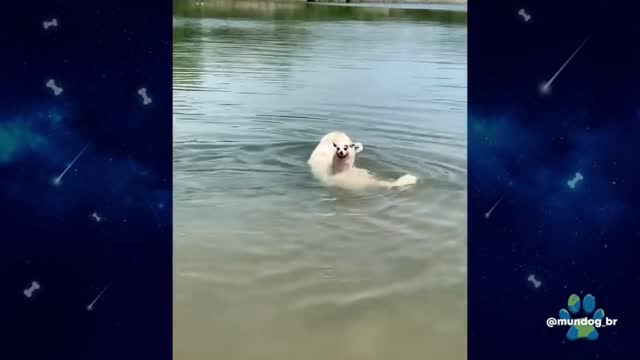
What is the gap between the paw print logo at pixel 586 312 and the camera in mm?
2820

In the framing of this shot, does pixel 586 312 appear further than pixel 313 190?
No

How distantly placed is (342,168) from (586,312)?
198 centimetres

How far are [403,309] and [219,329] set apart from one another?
730 mm

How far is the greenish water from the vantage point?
2928 mm

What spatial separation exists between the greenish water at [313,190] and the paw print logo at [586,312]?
387 mm

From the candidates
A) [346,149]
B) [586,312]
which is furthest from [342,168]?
[586,312]

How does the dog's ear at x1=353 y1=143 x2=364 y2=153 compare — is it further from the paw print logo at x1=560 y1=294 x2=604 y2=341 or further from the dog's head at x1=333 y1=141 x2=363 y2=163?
the paw print logo at x1=560 y1=294 x2=604 y2=341

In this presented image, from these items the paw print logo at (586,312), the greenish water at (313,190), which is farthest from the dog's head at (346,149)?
the paw print logo at (586,312)

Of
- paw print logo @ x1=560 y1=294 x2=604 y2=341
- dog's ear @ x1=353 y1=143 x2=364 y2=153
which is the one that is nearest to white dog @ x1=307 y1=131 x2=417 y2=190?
dog's ear @ x1=353 y1=143 x2=364 y2=153

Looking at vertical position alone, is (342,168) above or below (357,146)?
below

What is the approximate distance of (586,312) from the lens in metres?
2.86

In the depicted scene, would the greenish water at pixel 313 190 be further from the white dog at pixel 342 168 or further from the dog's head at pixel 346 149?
the dog's head at pixel 346 149

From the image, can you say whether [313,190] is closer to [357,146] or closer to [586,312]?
[357,146]

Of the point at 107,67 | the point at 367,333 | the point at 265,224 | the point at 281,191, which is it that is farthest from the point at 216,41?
the point at 367,333
